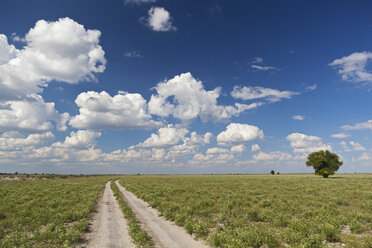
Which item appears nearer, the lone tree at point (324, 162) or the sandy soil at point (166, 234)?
the sandy soil at point (166, 234)

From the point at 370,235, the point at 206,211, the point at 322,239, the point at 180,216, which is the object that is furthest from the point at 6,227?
the point at 370,235

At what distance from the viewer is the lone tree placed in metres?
80.7

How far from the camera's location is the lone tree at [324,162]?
3178 inches

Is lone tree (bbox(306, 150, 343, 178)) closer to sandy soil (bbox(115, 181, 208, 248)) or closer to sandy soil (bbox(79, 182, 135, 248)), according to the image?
sandy soil (bbox(115, 181, 208, 248))

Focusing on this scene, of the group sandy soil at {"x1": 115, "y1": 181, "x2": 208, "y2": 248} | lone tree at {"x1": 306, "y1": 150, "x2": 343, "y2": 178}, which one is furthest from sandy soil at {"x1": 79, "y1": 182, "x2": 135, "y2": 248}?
lone tree at {"x1": 306, "y1": 150, "x2": 343, "y2": 178}

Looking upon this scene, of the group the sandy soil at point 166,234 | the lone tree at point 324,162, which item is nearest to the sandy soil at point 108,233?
the sandy soil at point 166,234

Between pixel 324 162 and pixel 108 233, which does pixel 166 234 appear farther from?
pixel 324 162

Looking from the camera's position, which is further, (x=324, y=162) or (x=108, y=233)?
(x=324, y=162)

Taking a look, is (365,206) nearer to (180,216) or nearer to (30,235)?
(180,216)

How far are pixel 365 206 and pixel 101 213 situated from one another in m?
24.6

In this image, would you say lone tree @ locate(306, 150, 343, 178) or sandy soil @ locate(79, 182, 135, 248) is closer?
sandy soil @ locate(79, 182, 135, 248)

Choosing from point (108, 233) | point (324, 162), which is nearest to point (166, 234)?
point (108, 233)

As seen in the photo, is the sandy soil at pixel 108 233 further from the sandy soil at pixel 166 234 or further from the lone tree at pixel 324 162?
the lone tree at pixel 324 162

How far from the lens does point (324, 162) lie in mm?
82562
